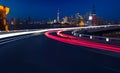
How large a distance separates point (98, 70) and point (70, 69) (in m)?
1.21

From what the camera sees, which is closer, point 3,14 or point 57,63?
point 57,63

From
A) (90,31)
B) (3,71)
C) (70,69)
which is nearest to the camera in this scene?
(3,71)

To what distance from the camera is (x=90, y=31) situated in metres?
79.8

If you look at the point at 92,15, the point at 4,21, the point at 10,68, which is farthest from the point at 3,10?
the point at 92,15

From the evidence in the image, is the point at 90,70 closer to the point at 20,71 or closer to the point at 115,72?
the point at 115,72

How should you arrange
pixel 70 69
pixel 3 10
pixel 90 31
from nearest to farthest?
pixel 70 69, pixel 3 10, pixel 90 31

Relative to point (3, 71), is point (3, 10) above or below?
above

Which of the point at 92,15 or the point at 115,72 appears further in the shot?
the point at 92,15

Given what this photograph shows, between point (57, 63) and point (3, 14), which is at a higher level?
point (3, 14)

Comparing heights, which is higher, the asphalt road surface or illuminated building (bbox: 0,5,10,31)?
illuminated building (bbox: 0,5,10,31)

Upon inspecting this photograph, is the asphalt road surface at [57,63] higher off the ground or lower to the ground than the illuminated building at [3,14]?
lower

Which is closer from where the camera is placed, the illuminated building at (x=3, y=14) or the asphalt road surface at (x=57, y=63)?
the asphalt road surface at (x=57, y=63)

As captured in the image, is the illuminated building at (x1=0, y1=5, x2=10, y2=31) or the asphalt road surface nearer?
the asphalt road surface

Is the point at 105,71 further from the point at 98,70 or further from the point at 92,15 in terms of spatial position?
the point at 92,15
